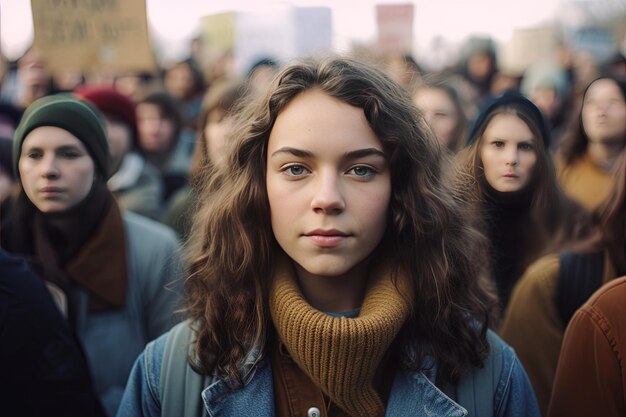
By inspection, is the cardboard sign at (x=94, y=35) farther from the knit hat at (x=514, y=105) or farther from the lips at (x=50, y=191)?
the knit hat at (x=514, y=105)

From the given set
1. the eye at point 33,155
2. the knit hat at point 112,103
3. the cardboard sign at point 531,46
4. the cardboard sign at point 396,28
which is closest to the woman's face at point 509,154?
the eye at point 33,155

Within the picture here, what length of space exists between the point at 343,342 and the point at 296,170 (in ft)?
1.53

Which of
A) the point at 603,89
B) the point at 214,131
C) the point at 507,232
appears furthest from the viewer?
the point at 214,131

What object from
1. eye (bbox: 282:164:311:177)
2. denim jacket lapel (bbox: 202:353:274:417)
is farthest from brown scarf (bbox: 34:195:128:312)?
eye (bbox: 282:164:311:177)

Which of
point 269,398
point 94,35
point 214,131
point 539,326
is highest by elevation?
point 94,35

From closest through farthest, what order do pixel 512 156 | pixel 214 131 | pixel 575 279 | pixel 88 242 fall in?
1. pixel 512 156
2. pixel 575 279
3. pixel 88 242
4. pixel 214 131

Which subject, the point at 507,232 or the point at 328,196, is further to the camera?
the point at 507,232

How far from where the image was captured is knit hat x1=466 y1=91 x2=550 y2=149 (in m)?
2.33

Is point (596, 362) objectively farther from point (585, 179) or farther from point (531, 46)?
point (531, 46)

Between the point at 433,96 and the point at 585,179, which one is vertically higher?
the point at 433,96

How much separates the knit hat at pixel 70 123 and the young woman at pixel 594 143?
197 centimetres

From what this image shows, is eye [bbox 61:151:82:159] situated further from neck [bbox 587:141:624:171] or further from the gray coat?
neck [bbox 587:141:624:171]

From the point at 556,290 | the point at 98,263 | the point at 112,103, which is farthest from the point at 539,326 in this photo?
the point at 112,103

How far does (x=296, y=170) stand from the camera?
197cm
